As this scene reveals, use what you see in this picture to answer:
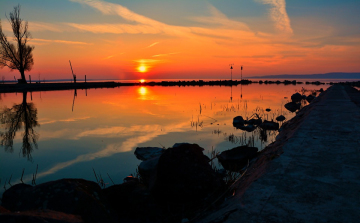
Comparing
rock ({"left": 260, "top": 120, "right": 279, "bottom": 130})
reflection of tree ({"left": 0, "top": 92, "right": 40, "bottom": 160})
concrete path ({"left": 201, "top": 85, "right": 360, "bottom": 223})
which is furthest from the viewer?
rock ({"left": 260, "top": 120, "right": 279, "bottom": 130})

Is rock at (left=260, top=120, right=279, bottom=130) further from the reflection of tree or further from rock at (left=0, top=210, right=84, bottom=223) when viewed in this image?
rock at (left=0, top=210, right=84, bottom=223)

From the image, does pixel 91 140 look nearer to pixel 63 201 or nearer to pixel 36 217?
pixel 63 201

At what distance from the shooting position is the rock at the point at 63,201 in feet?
10.4

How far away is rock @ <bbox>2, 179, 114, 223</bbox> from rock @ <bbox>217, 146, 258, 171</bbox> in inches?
174

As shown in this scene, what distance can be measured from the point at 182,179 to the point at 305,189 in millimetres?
2016

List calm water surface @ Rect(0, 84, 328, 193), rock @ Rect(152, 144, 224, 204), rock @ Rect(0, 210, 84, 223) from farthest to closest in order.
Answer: calm water surface @ Rect(0, 84, 328, 193) < rock @ Rect(152, 144, 224, 204) < rock @ Rect(0, 210, 84, 223)

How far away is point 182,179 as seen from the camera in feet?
14.0

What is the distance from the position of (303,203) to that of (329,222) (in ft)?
1.38

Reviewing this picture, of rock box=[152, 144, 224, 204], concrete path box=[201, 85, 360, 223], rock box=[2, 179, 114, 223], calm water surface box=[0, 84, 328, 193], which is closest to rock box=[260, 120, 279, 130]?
calm water surface box=[0, 84, 328, 193]

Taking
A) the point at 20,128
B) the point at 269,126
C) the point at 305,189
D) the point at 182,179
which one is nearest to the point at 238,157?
the point at 182,179

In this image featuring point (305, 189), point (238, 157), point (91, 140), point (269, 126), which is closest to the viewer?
point (305, 189)

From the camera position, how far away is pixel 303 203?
9.14 ft

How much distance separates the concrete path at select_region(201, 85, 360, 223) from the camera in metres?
2.57

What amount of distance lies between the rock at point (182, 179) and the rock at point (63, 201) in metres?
1.13
